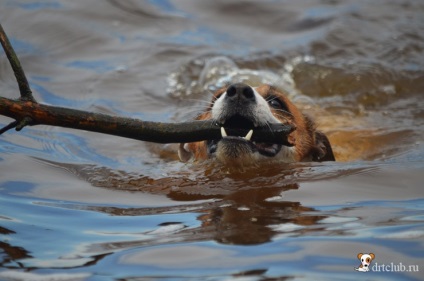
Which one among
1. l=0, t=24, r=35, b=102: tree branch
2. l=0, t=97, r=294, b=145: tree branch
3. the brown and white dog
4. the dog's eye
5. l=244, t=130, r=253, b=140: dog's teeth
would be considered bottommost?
l=0, t=97, r=294, b=145: tree branch

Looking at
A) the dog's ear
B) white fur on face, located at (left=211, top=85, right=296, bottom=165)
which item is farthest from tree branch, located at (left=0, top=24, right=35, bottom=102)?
the dog's ear

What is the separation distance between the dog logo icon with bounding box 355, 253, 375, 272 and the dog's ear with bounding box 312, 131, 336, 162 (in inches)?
109

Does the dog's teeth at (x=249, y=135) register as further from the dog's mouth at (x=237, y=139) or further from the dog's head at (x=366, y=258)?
the dog's head at (x=366, y=258)

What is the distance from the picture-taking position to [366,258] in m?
3.49

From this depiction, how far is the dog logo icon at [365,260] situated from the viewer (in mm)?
3385

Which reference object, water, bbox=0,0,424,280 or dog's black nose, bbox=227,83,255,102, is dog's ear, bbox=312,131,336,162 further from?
dog's black nose, bbox=227,83,255,102

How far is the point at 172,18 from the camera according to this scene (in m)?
10.5

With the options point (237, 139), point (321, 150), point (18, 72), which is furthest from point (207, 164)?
point (18, 72)

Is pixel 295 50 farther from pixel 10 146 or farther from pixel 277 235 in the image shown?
pixel 277 235

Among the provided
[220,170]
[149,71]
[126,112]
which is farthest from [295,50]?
[220,170]

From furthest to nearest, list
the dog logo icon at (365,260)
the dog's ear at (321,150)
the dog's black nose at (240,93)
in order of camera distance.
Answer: the dog's ear at (321,150), the dog's black nose at (240,93), the dog logo icon at (365,260)

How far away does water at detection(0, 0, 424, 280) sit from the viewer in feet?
11.8

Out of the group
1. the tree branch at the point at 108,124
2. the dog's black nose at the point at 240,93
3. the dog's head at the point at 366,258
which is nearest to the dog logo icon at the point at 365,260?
the dog's head at the point at 366,258

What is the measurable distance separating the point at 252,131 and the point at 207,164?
65 cm
